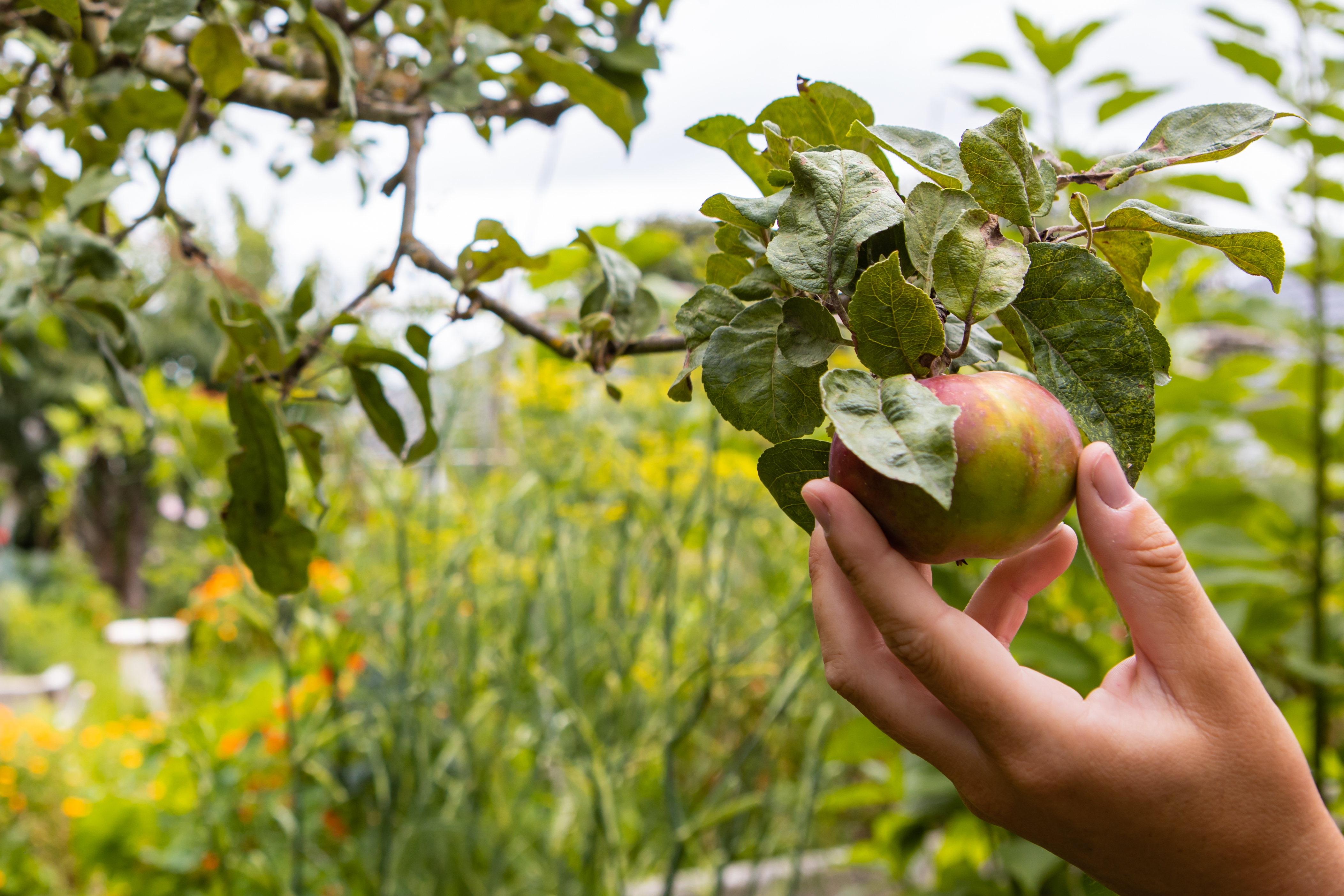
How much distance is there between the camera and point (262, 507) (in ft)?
1.47

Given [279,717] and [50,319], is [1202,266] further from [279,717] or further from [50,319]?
[279,717]

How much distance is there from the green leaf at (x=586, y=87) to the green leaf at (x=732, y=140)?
18 cm

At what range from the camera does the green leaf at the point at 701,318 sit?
0.30 metres

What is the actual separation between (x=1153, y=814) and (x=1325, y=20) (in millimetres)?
1083

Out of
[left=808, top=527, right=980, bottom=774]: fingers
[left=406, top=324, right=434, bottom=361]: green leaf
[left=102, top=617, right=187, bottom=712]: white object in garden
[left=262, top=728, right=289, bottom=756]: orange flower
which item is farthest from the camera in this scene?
[left=102, top=617, right=187, bottom=712]: white object in garden

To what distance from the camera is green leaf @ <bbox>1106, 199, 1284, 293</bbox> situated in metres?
0.25

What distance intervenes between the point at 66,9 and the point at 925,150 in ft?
0.94

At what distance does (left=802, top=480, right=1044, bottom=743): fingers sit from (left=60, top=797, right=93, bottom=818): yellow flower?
1.68 meters

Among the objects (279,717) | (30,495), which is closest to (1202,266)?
(279,717)

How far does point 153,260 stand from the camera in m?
4.02

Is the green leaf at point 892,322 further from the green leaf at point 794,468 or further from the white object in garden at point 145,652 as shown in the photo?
the white object in garden at point 145,652

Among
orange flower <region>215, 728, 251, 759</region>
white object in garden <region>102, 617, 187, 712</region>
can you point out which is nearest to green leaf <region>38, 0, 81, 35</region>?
orange flower <region>215, 728, 251, 759</region>

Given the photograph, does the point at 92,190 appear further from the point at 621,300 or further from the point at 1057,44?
the point at 1057,44

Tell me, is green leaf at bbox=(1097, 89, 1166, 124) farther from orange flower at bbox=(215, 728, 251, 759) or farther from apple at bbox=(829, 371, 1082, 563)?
orange flower at bbox=(215, 728, 251, 759)
